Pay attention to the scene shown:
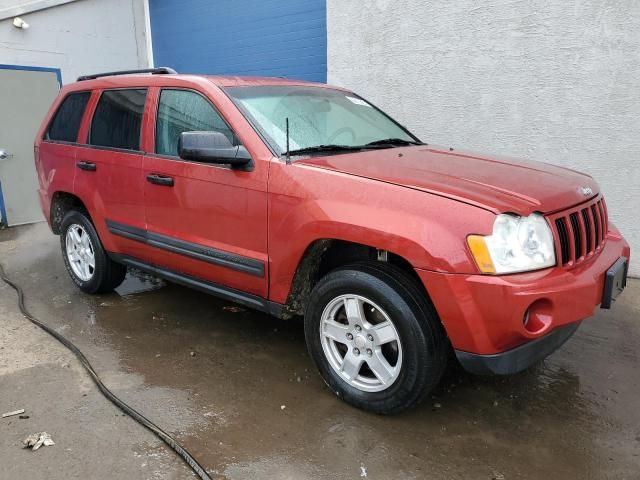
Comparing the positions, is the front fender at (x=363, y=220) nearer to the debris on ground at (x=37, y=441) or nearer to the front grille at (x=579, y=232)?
the front grille at (x=579, y=232)

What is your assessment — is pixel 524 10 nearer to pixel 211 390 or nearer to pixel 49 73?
pixel 211 390

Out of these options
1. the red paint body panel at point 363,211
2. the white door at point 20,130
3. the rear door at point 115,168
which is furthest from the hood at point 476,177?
the white door at point 20,130

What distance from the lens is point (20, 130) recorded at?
735cm

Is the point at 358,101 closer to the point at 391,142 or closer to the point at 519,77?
the point at 391,142

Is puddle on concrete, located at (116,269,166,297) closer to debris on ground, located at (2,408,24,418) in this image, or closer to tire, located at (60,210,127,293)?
tire, located at (60,210,127,293)

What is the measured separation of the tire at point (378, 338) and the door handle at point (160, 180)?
1319 mm

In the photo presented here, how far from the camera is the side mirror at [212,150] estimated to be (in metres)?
3.07

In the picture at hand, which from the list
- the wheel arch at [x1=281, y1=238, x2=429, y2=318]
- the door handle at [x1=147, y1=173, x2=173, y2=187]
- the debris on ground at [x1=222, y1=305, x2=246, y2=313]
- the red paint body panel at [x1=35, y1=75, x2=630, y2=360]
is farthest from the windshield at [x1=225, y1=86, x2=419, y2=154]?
the debris on ground at [x1=222, y1=305, x2=246, y2=313]

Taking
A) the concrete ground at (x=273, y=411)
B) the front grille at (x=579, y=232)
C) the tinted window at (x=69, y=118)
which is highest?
the tinted window at (x=69, y=118)

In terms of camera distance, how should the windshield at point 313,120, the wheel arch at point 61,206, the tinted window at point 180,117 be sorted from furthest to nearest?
the wheel arch at point 61,206, the tinted window at point 180,117, the windshield at point 313,120

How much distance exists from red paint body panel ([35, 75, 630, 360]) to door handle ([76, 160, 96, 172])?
0.05 m

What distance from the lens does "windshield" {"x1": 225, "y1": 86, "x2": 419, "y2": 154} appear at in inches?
129

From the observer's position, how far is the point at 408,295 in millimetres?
2621

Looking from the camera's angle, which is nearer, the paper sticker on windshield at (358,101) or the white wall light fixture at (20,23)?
the paper sticker on windshield at (358,101)
